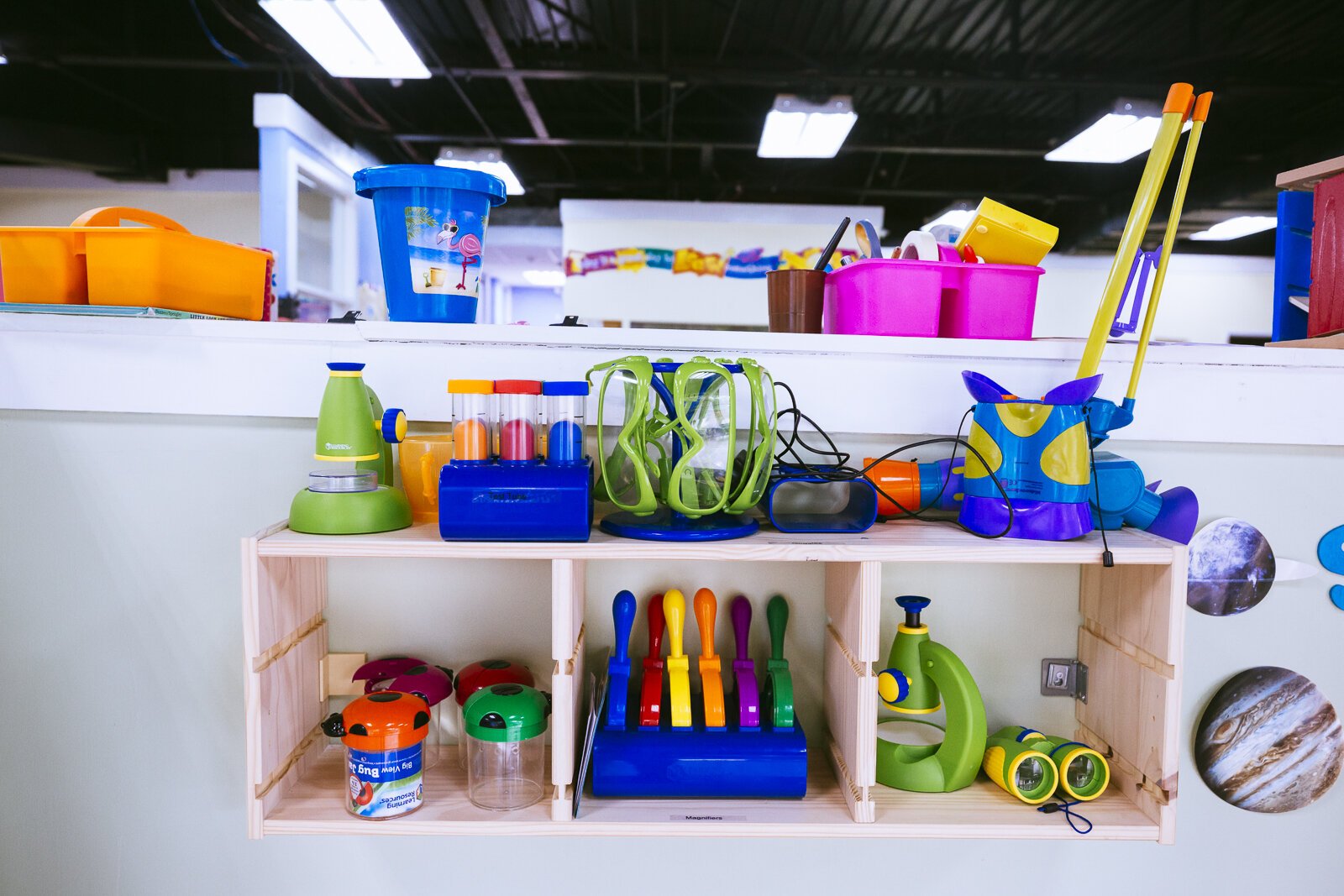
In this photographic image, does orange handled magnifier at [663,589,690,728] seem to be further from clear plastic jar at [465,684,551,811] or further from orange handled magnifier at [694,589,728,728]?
clear plastic jar at [465,684,551,811]

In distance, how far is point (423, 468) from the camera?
45.4 inches

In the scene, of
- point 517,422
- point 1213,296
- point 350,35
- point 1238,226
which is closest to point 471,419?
point 517,422

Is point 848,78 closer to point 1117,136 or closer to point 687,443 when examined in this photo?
point 1117,136

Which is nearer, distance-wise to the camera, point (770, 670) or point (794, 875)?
point (770, 670)

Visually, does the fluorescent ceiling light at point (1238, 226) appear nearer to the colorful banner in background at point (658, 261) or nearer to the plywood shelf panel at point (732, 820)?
the colorful banner in background at point (658, 261)

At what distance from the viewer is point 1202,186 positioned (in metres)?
5.64

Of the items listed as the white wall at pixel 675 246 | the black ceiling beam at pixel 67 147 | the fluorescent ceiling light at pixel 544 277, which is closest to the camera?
the black ceiling beam at pixel 67 147

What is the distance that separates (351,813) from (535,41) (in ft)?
14.0

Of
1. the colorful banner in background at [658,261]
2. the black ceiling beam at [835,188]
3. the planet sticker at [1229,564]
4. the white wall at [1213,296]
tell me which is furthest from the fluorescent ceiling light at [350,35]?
the white wall at [1213,296]

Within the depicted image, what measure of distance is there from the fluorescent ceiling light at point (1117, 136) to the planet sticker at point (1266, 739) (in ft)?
9.50

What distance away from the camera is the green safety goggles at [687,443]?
3.22 feet

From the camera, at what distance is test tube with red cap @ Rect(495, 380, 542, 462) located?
1032 millimetres

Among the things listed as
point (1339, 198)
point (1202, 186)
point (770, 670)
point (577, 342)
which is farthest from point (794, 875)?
point (1202, 186)

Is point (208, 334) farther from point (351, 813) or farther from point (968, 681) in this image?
point (968, 681)
